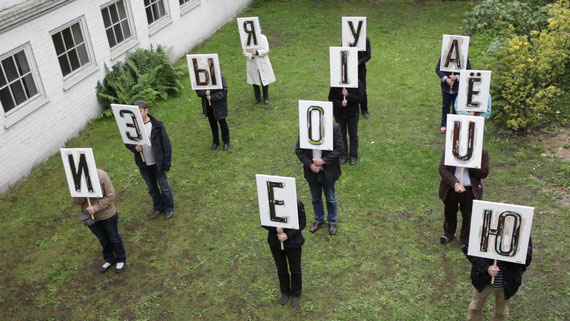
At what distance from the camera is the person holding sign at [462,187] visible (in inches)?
277

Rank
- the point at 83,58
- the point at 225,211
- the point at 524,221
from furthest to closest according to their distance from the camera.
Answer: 1. the point at 83,58
2. the point at 225,211
3. the point at 524,221

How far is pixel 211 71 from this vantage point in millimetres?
10117

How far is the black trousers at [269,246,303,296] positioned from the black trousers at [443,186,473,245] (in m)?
2.51

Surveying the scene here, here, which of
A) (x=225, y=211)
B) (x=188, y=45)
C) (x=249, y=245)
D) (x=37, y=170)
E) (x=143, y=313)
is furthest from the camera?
(x=188, y=45)

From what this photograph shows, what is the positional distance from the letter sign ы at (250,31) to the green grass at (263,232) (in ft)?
5.41

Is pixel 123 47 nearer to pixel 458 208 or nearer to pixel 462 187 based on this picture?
pixel 458 208

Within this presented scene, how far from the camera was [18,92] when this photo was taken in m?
10.5

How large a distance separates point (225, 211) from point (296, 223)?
3.16m

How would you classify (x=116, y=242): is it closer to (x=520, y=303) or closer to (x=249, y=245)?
(x=249, y=245)

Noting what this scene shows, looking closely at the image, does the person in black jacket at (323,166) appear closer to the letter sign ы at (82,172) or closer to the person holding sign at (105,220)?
the person holding sign at (105,220)

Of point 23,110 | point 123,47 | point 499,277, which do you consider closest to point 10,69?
point 23,110

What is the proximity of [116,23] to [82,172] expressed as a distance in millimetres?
7663

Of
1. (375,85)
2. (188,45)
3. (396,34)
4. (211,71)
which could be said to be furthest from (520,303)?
(188,45)

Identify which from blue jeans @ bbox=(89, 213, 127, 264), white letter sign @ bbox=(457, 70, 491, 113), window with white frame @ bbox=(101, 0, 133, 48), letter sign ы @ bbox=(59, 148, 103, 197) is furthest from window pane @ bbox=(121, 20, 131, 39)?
white letter sign @ bbox=(457, 70, 491, 113)
